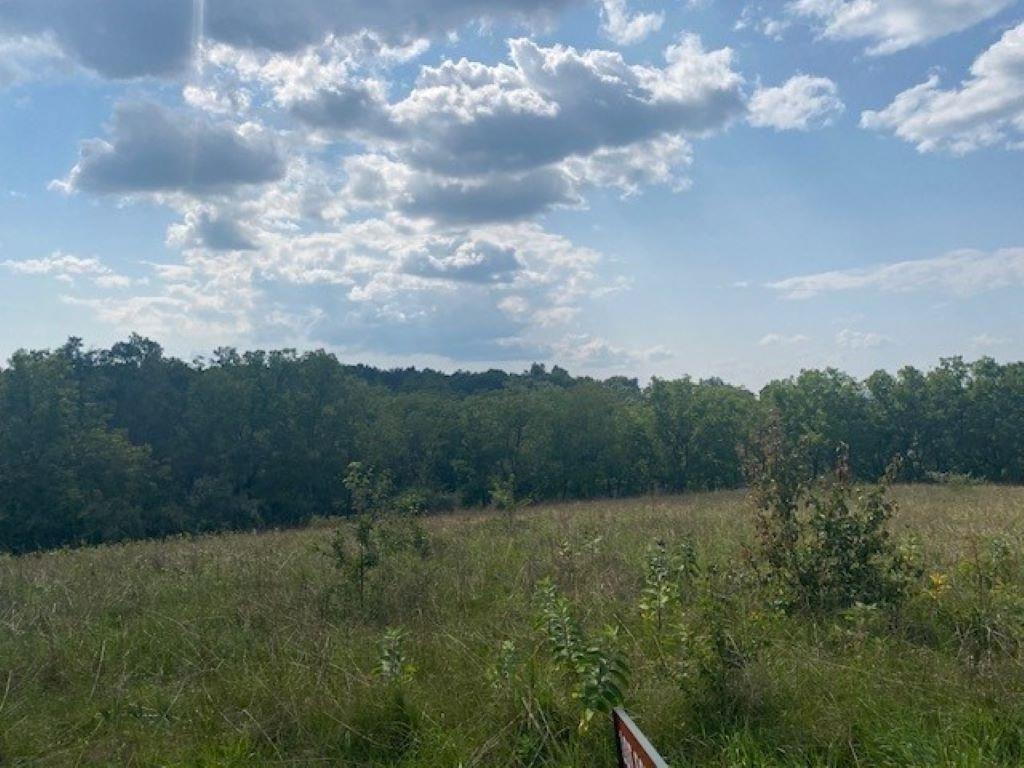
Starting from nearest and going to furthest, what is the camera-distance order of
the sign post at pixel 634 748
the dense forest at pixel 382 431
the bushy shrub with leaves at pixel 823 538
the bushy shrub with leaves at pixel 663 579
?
the sign post at pixel 634 748, the bushy shrub with leaves at pixel 663 579, the bushy shrub with leaves at pixel 823 538, the dense forest at pixel 382 431

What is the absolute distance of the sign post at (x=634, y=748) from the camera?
71.9 inches

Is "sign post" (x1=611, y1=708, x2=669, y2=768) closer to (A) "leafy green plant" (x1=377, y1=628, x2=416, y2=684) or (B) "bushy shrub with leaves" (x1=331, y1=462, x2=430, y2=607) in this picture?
(A) "leafy green plant" (x1=377, y1=628, x2=416, y2=684)

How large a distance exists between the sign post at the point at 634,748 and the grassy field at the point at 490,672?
2.34 m

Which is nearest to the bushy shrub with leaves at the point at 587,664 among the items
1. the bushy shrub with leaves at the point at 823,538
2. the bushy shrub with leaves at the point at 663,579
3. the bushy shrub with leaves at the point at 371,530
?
the bushy shrub with leaves at the point at 663,579

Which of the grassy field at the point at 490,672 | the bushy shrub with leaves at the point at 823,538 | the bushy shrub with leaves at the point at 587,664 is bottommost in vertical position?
the grassy field at the point at 490,672

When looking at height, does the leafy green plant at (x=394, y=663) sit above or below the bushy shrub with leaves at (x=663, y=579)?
below

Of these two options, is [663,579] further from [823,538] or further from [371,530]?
[371,530]

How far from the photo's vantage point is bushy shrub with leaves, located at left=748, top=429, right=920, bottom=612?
6.59 meters

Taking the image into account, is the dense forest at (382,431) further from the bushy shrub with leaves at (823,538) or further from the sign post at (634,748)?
the sign post at (634,748)

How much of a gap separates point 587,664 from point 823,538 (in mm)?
2903

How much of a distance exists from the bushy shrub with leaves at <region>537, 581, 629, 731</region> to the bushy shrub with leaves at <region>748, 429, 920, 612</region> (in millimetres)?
2179

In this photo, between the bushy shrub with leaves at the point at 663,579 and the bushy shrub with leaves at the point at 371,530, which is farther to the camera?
the bushy shrub with leaves at the point at 371,530

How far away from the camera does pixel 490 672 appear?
5.38 meters

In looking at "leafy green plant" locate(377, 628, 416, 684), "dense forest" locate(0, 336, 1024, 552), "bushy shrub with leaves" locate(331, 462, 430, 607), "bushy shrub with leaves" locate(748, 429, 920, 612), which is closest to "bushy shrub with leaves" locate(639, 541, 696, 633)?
"bushy shrub with leaves" locate(748, 429, 920, 612)
